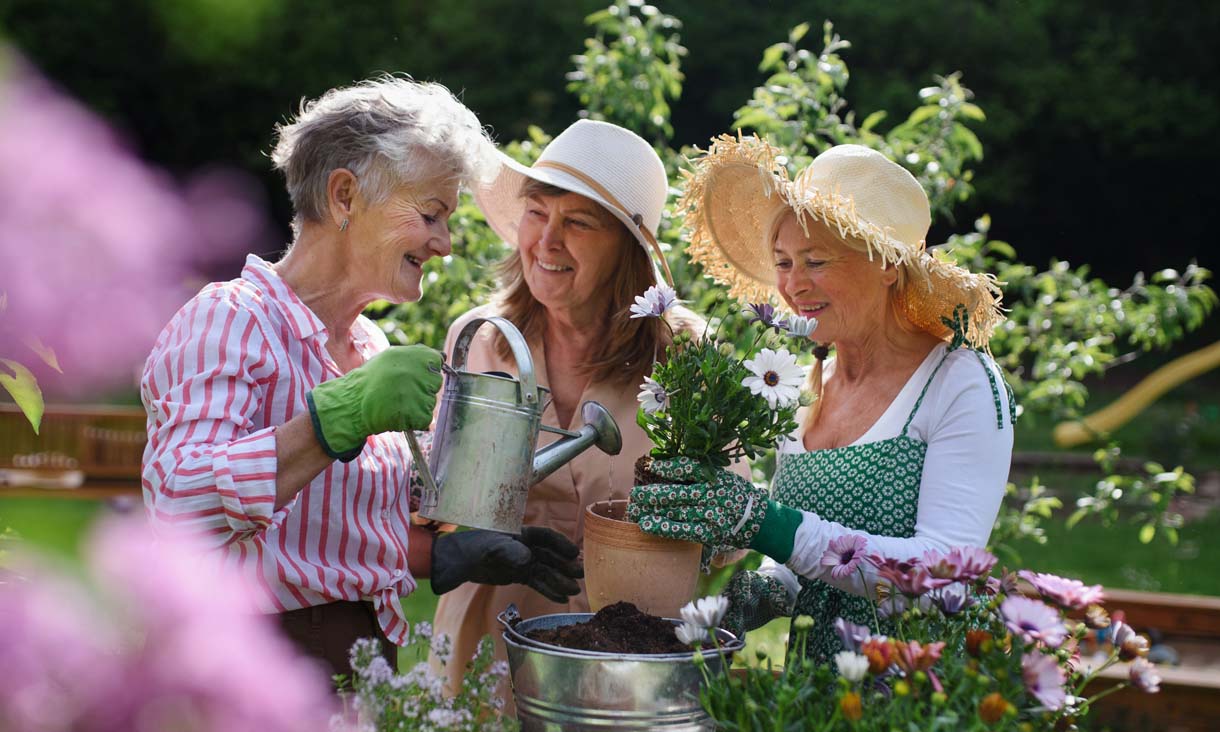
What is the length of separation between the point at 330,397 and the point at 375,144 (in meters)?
0.56

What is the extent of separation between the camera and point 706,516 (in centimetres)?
199

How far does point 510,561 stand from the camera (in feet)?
7.67

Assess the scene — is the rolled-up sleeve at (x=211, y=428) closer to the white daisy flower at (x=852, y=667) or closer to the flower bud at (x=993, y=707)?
the white daisy flower at (x=852, y=667)

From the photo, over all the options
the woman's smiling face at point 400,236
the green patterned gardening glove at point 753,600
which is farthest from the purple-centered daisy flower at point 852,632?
the woman's smiling face at point 400,236

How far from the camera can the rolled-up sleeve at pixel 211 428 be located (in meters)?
1.82

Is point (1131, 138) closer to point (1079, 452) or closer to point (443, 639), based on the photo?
point (1079, 452)

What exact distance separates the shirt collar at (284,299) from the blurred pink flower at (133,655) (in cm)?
164

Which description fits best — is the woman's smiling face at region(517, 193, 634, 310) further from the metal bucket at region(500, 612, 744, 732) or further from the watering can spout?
the metal bucket at region(500, 612, 744, 732)

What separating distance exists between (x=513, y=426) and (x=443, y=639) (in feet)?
1.29

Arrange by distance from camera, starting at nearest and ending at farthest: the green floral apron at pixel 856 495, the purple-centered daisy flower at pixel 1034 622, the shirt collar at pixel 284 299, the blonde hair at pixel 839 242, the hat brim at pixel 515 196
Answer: the purple-centered daisy flower at pixel 1034 622 → the shirt collar at pixel 284 299 → the green floral apron at pixel 856 495 → the blonde hair at pixel 839 242 → the hat brim at pixel 515 196

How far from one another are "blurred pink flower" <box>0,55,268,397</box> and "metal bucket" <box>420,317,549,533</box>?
1.50 m

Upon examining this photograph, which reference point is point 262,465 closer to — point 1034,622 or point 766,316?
point 766,316

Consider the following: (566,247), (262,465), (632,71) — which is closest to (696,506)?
(262,465)

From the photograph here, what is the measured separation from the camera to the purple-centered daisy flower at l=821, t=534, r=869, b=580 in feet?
6.22
